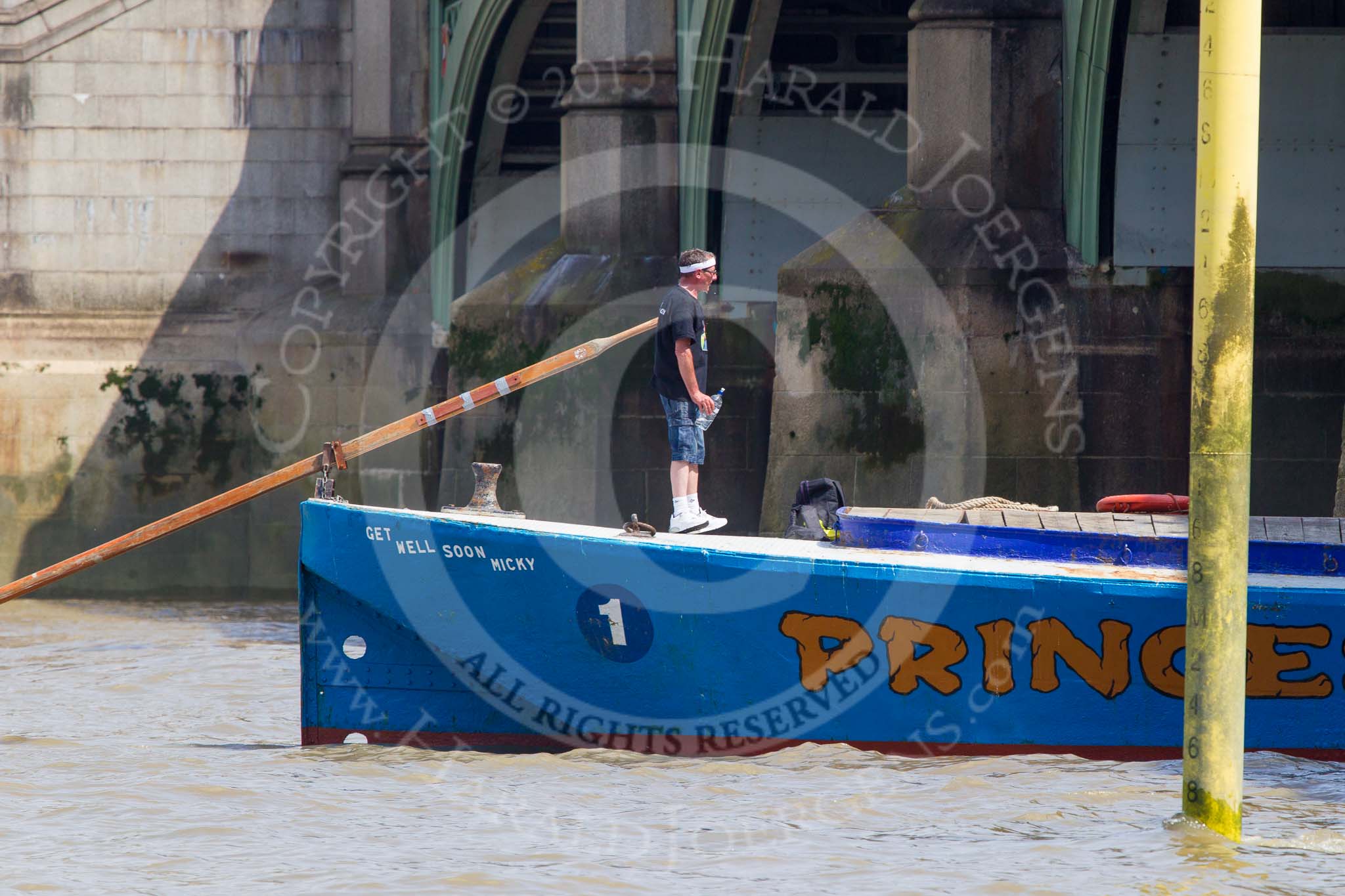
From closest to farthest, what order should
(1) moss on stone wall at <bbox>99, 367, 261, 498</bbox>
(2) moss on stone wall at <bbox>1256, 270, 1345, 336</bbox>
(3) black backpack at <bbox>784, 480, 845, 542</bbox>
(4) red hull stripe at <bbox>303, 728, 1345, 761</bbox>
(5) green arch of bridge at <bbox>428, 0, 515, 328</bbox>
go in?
(4) red hull stripe at <bbox>303, 728, 1345, 761</bbox>
(3) black backpack at <bbox>784, 480, 845, 542</bbox>
(2) moss on stone wall at <bbox>1256, 270, 1345, 336</bbox>
(5) green arch of bridge at <bbox>428, 0, 515, 328</bbox>
(1) moss on stone wall at <bbox>99, 367, 261, 498</bbox>

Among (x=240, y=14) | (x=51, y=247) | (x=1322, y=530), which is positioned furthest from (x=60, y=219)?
(x=1322, y=530)

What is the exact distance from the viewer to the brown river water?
21.9 feet

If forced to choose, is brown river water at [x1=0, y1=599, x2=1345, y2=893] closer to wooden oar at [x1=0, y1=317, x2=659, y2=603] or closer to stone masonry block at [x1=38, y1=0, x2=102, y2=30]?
wooden oar at [x1=0, y1=317, x2=659, y2=603]

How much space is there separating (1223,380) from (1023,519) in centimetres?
243

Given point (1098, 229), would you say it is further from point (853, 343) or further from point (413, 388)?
point (413, 388)

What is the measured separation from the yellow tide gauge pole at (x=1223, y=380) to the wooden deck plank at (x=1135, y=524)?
2100 mm

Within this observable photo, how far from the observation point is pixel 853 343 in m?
13.4

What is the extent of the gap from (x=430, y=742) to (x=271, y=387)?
12492 millimetres

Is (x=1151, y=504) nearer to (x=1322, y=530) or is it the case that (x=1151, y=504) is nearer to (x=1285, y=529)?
(x=1285, y=529)

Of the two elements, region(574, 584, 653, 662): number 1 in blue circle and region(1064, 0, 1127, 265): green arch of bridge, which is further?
region(1064, 0, 1127, 265): green arch of bridge

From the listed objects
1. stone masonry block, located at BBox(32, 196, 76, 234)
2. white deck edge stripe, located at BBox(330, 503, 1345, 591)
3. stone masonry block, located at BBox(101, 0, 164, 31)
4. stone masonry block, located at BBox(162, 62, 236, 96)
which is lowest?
white deck edge stripe, located at BBox(330, 503, 1345, 591)

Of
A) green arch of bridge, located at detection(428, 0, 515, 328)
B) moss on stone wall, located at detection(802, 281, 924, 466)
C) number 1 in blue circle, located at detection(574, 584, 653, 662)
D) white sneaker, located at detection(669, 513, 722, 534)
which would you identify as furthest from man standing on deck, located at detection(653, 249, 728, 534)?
green arch of bridge, located at detection(428, 0, 515, 328)

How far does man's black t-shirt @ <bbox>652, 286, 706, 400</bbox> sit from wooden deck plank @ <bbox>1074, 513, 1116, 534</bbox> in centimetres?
203

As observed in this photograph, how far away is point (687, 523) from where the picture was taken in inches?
377
